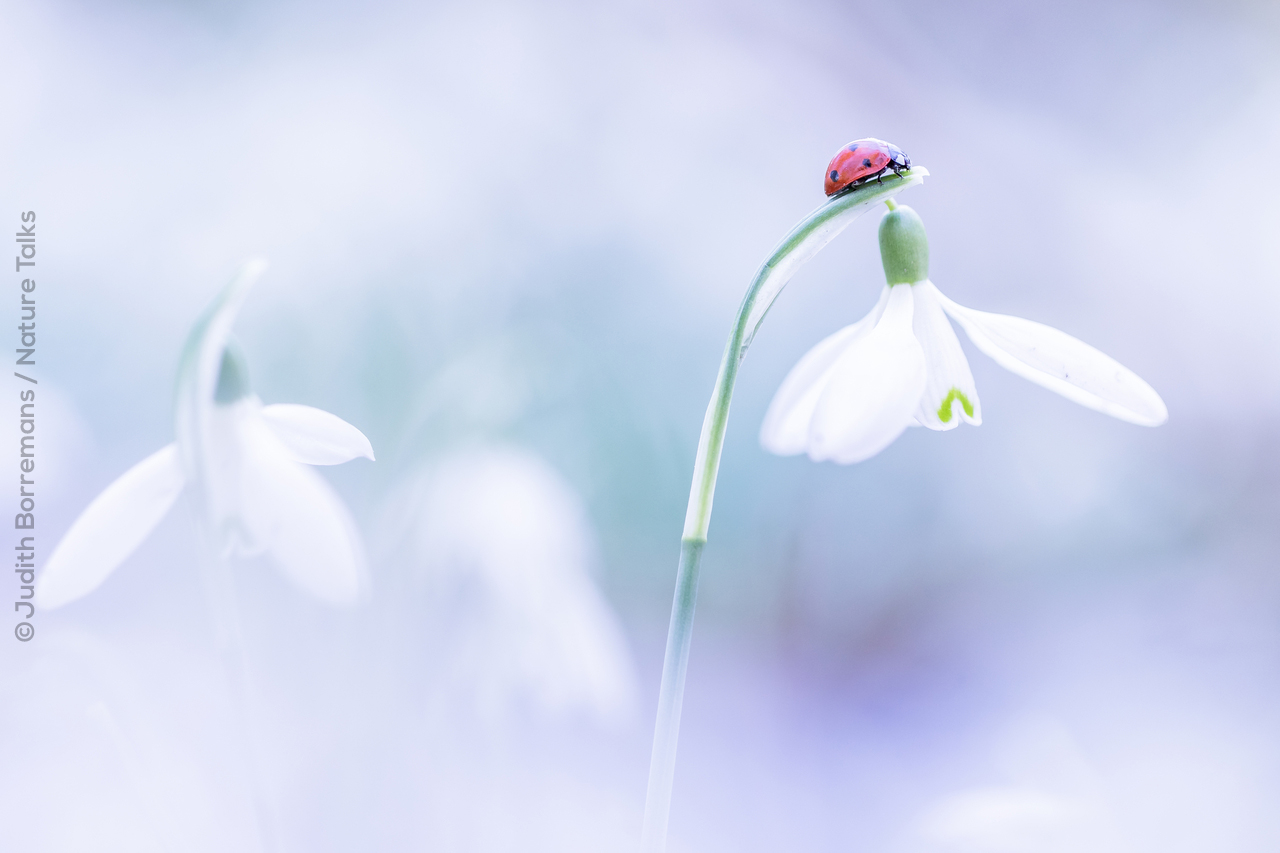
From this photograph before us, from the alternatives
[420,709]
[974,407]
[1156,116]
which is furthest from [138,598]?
[1156,116]

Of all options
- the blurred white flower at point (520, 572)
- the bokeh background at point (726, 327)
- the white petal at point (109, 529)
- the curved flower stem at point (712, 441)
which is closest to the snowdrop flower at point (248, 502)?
the white petal at point (109, 529)

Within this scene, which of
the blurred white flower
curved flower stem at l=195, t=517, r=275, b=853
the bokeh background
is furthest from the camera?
the bokeh background

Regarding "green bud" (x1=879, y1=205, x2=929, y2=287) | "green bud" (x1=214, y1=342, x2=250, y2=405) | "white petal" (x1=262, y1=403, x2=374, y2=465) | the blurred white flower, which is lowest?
the blurred white flower

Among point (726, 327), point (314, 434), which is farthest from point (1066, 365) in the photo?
point (726, 327)

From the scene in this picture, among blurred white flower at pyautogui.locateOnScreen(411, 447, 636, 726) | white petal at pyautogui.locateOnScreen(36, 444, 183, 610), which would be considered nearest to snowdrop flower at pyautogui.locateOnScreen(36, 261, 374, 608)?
white petal at pyautogui.locateOnScreen(36, 444, 183, 610)

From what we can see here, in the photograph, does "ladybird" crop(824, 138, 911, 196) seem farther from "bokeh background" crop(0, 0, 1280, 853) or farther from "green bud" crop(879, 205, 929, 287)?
"bokeh background" crop(0, 0, 1280, 853)

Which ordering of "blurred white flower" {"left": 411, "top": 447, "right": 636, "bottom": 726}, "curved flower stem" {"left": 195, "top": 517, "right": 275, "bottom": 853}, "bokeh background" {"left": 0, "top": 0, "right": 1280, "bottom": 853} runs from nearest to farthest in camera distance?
1. "curved flower stem" {"left": 195, "top": 517, "right": 275, "bottom": 853}
2. "blurred white flower" {"left": 411, "top": 447, "right": 636, "bottom": 726}
3. "bokeh background" {"left": 0, "top": 0, "right": 1280, "bottom": 853}

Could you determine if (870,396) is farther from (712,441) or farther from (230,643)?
(230,643)
